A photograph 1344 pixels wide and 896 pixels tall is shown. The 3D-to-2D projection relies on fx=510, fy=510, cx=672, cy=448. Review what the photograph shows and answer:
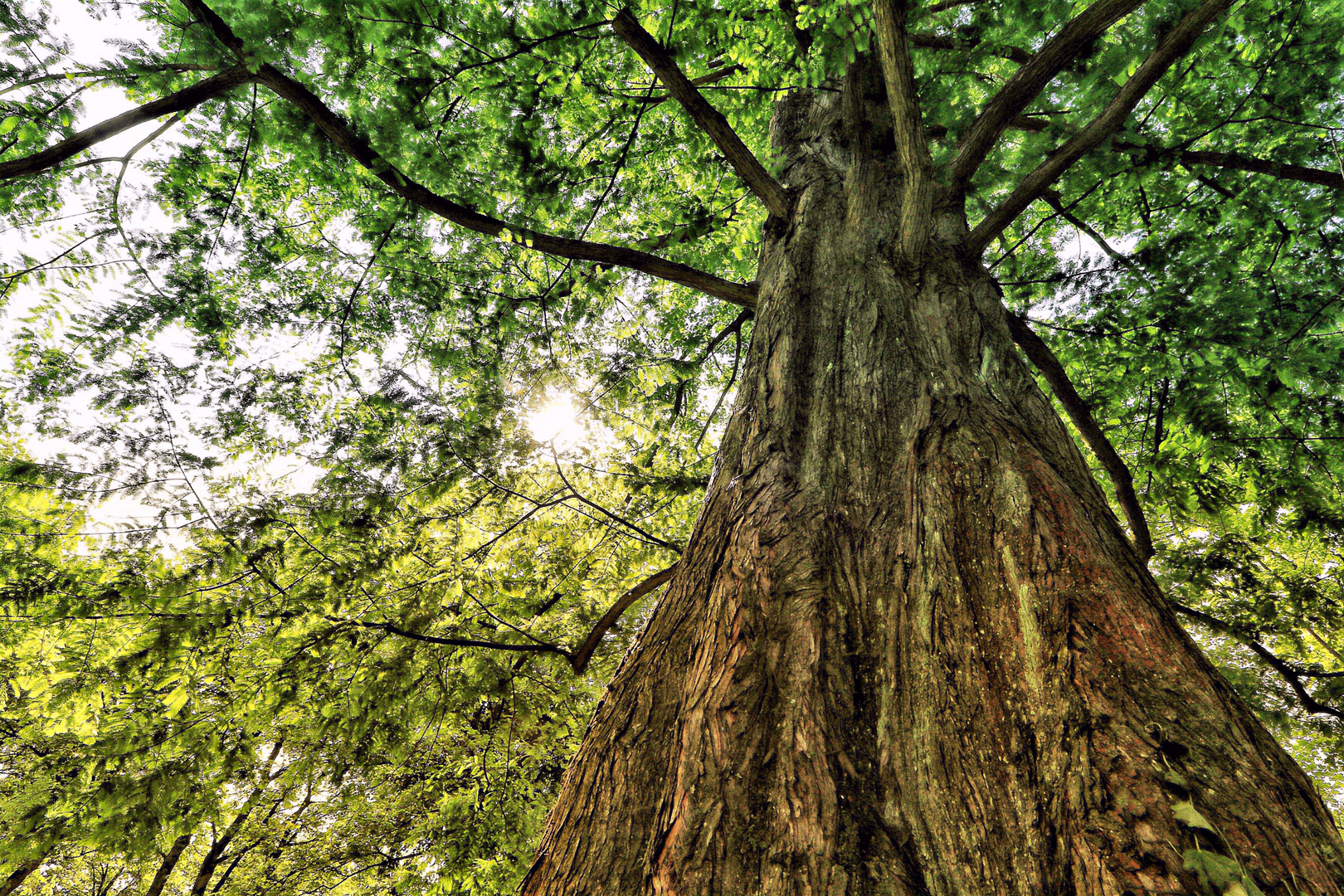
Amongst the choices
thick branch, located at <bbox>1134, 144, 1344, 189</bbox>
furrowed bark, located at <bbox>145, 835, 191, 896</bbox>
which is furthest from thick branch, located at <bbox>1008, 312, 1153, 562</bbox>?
furrowed bark, located at <bbox>145, 835, 191, 896</bbox>

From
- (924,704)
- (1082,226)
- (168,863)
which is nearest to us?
(924,704)

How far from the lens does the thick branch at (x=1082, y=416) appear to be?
9.41ft

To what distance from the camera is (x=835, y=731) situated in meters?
1.09

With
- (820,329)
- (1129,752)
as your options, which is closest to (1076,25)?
(820,329)

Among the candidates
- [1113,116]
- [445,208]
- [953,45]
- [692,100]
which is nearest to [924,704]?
[1113,116]

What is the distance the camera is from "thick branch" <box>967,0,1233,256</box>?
1.76m

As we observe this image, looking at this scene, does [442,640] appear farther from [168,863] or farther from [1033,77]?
[168,863]

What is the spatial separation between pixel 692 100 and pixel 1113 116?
5.29 feet

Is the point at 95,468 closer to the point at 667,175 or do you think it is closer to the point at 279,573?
the point at 279,573

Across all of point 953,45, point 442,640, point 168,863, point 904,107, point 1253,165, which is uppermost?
point 953,45

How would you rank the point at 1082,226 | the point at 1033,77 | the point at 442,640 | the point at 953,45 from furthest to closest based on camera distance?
the point at 1082,226, the point at 953,45, the point at 442,640, the point at 1033,77

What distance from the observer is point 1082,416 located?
296cm

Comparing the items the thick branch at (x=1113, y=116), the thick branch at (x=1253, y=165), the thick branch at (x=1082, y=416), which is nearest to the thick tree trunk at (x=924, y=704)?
the thick branch at (x=1113, y=116)

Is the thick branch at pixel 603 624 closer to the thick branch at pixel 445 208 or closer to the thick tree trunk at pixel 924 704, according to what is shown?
the thick tree trunk at pixel 924 704
